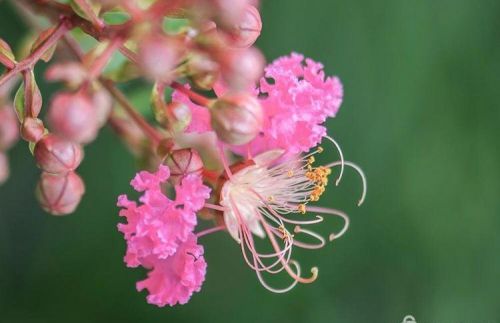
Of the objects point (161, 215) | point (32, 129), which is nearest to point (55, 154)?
point (32, 129)

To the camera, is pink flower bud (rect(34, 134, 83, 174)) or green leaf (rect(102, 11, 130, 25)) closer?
pink flower bud (rect(34, 134, 83, 174))

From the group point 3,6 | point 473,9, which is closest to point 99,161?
point 3,6

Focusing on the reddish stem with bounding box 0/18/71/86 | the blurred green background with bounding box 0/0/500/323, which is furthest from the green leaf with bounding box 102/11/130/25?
the blurred green background with bounding box 0/0/500/323

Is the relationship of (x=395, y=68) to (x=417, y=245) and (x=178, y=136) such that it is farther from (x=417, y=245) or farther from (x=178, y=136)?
(x=178, y=136)

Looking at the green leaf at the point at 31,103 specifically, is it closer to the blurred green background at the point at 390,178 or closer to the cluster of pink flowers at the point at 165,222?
the cluster of pink flowers at the point at 165,222

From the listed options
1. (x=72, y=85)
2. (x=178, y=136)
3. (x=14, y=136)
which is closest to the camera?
(x=72, y=85)

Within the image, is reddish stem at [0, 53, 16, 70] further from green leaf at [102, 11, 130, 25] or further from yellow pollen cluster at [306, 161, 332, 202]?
yellow pollen cluster at [306, 161, 332, 202]
